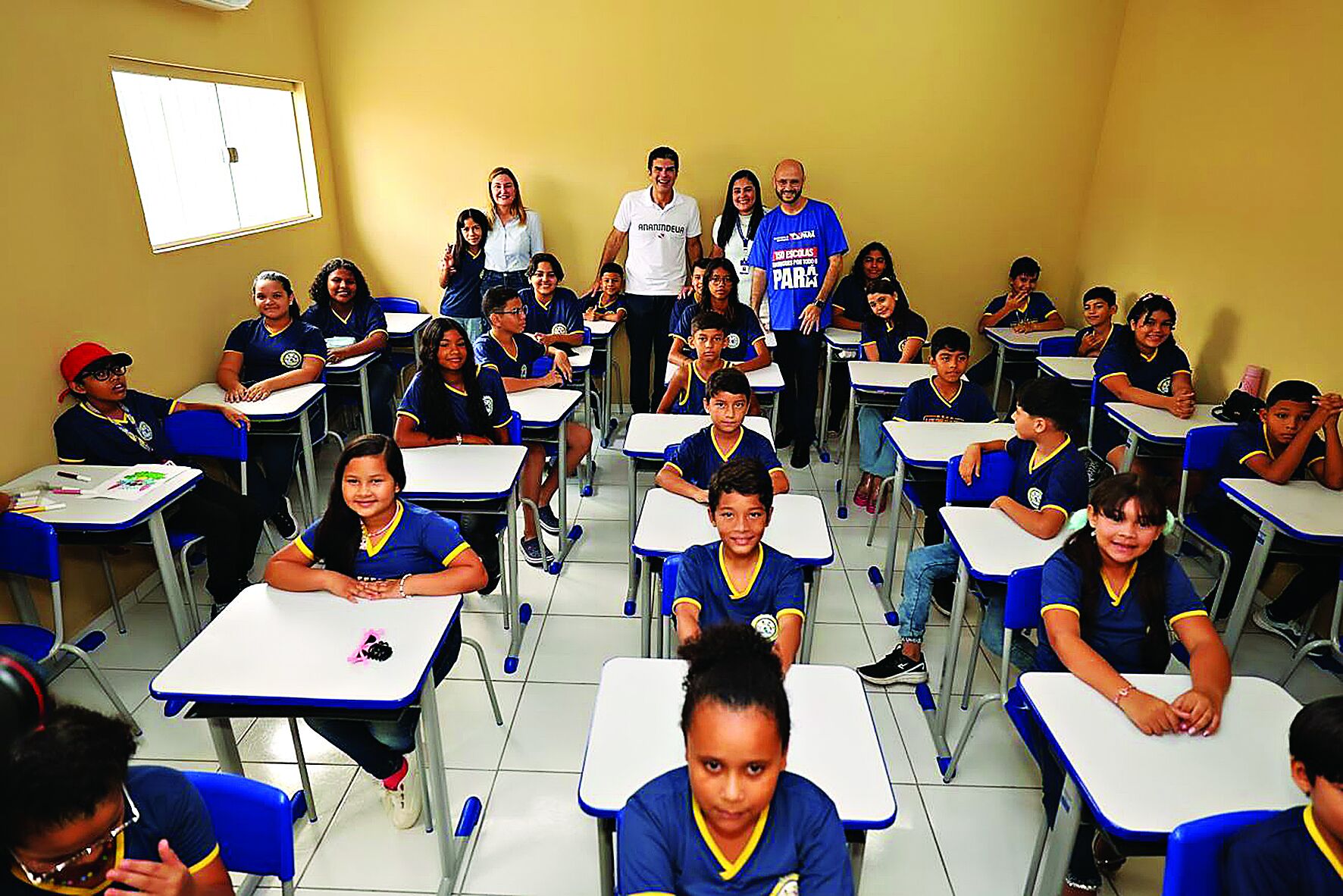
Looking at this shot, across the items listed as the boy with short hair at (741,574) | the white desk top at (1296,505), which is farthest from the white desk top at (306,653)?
Answer: the white desk top at (1296,505)

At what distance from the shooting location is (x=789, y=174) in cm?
489

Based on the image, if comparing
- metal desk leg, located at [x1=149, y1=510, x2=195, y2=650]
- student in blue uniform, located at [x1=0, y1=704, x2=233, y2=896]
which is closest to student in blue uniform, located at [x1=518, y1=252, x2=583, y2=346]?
metal desk leg, located at [x1=149, y1=510, x2=195, y2=650]

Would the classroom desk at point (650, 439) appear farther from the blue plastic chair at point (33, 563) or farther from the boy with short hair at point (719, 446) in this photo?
the blue plastic chair at point (33, 563)

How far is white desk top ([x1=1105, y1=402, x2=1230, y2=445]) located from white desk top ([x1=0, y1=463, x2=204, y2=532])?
3998 mm

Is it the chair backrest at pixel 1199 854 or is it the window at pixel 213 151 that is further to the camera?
the window at pixel 213 151

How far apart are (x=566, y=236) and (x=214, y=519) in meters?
3.40

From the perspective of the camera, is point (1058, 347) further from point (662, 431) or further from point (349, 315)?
point (349, 315)

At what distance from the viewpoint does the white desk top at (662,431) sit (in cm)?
339

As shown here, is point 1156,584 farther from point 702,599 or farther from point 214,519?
point 214,519

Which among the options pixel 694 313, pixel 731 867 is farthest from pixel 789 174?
pixel 731 867

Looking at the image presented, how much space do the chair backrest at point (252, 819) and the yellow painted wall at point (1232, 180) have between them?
423cm

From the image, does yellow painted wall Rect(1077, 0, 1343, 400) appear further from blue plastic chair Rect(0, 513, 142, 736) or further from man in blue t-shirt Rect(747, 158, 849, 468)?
blue plastic chair Rect(0, 513, 142, 736)

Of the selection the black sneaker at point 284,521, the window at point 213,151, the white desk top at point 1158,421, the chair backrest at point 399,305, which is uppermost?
the window at point 213,151

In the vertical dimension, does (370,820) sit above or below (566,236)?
below
